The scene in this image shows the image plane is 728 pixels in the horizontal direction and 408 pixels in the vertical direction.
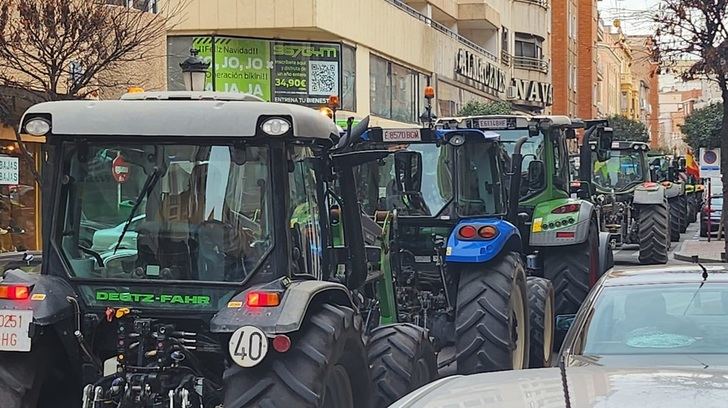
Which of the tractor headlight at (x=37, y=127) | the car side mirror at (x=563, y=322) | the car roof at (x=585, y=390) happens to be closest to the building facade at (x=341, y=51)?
the car side mirror at (x=563, y=322)

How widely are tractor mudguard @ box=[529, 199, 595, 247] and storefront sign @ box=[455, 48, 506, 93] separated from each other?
84.5 ft

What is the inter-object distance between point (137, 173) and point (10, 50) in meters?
10.2

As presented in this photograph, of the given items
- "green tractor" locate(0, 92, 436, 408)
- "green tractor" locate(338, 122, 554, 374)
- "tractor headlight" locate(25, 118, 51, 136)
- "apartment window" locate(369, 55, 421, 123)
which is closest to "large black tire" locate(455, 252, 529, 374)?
"green tractor" locate(338, 122, 554, 374)

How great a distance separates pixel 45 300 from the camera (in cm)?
541

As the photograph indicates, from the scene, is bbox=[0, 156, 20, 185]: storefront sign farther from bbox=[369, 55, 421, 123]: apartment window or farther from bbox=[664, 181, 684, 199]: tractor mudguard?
bbox=[664, 181, 684, 199]: tractor mudguard

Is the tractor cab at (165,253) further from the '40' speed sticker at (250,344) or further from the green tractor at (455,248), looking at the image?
the green tractor at (455,248)

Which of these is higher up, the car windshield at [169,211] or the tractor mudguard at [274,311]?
the car windshield at [169,211]

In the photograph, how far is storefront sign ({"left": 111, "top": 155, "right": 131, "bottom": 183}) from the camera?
18.3ft

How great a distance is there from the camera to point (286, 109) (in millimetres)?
5348

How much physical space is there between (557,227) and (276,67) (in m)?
15.4

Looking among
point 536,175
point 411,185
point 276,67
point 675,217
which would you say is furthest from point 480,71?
point 411,185

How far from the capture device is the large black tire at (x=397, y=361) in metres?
6.34

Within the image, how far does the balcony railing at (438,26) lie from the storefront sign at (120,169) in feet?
80.4

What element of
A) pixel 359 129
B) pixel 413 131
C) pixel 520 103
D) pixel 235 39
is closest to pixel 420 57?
pixel 235 39
